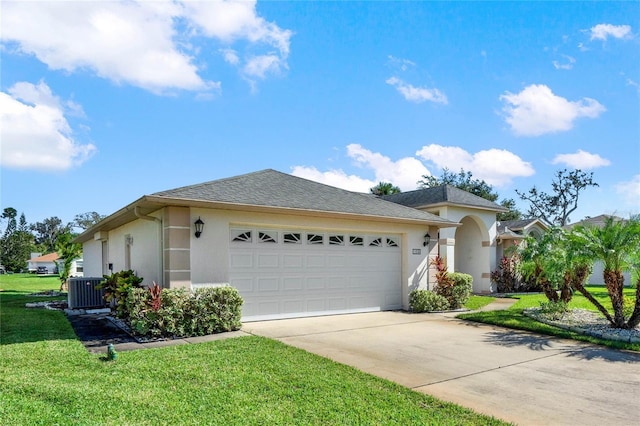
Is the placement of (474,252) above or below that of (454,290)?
above

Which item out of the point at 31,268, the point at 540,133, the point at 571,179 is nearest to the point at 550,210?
the point at 571,179

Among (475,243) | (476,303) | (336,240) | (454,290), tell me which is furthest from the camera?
(475,243)

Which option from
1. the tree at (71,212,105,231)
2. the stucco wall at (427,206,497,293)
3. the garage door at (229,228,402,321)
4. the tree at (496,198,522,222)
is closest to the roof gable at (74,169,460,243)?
the garage door at (229,228,402,321)

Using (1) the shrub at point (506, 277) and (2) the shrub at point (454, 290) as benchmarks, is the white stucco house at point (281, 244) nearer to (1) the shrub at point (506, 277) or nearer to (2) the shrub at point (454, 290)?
(2) the shrub at point (454, 290)

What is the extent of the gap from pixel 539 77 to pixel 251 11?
10.4 meters

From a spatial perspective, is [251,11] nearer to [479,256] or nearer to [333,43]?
[333,43]

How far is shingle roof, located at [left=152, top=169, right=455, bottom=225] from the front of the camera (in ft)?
30.9

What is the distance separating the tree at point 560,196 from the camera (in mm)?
42094

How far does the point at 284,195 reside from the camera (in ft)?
36.0

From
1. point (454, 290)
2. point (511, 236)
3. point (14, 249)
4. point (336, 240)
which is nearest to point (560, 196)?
point (511, 236)

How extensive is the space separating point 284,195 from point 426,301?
548 centimetres

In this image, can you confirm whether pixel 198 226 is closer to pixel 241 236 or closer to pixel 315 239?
pixel 241 236

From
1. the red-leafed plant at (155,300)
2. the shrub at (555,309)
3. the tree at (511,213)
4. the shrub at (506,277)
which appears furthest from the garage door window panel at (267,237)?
the tree at (511,213)

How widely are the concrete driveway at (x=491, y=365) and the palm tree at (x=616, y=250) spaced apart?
1912mm
